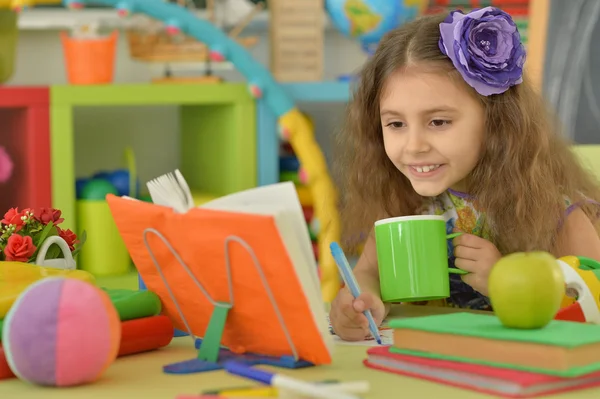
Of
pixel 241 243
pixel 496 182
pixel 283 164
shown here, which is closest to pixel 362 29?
pixel 283 164

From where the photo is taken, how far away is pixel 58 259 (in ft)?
3.23

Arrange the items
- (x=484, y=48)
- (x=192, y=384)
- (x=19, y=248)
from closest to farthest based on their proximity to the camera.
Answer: (x=192, y=384)
(x=19, y=248)
(x=484, y=48)

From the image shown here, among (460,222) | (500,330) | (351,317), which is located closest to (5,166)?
(460,222)

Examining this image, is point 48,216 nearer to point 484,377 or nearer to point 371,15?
point 484,377

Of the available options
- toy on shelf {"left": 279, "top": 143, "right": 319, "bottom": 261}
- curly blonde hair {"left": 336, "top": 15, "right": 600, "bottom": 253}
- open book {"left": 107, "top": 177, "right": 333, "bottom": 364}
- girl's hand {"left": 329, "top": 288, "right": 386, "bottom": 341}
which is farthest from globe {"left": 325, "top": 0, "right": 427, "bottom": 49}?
open book {"left": 107, "top": 177, "right": 333, "bottom": 364}

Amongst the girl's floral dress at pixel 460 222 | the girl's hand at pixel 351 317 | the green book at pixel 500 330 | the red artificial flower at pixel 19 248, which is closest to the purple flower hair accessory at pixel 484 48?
the girl's floral dress at pixel 460 222

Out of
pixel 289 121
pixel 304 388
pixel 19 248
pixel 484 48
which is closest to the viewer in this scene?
pixel 304 388

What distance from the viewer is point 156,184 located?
0.85m

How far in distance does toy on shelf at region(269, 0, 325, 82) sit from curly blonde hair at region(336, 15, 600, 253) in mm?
1181

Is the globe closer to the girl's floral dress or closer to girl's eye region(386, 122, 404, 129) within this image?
the girl's floral dress

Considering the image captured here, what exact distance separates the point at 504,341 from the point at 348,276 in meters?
0.26

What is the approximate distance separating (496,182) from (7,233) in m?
0.65

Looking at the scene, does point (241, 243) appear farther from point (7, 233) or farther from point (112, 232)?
point (112, 232)

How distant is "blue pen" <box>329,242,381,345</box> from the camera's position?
929 mm
